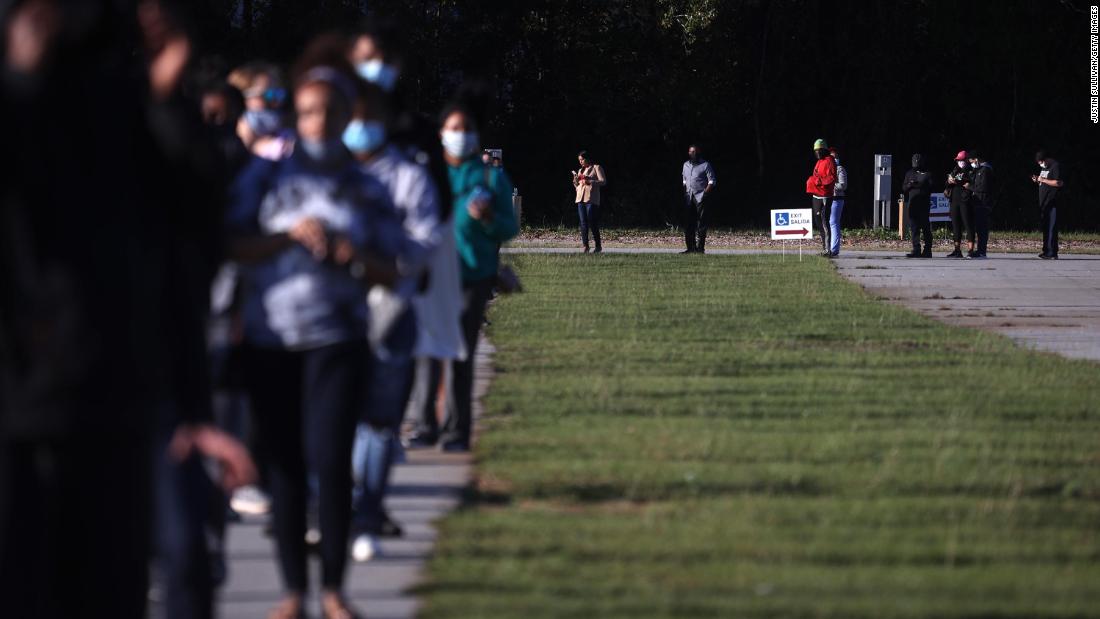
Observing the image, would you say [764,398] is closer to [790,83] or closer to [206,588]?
[206,588]

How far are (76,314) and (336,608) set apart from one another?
228 cm

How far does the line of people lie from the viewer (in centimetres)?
381

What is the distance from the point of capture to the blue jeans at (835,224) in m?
31.8

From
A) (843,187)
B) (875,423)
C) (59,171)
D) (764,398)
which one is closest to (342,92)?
(59,171)

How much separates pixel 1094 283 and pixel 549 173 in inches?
1018

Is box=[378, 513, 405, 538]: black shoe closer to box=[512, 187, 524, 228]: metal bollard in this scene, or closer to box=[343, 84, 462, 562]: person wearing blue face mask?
box=[343, 84, 462, 562]: person wearing blue face mask

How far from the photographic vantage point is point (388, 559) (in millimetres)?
7145

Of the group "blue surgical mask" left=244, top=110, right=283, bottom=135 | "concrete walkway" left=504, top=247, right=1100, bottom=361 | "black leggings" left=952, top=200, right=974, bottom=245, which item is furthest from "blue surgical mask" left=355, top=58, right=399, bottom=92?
"black leggings" left=952, top=200, right=974, bottom=245

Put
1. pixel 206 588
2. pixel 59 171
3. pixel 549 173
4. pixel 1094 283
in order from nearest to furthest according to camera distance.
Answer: pixel 59 171, pixel 206 588, pixel 1094 283, pixel 549 173

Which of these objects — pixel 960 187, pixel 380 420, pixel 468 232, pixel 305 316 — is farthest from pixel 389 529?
pixel 960 187

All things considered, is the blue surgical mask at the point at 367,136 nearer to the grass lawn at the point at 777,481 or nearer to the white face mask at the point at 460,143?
the grass lawn at the point at 777,481

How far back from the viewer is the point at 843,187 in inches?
1243

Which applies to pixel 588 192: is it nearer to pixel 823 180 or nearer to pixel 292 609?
pixel 823 180

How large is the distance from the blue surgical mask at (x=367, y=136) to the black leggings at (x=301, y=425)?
1208 millimetres
